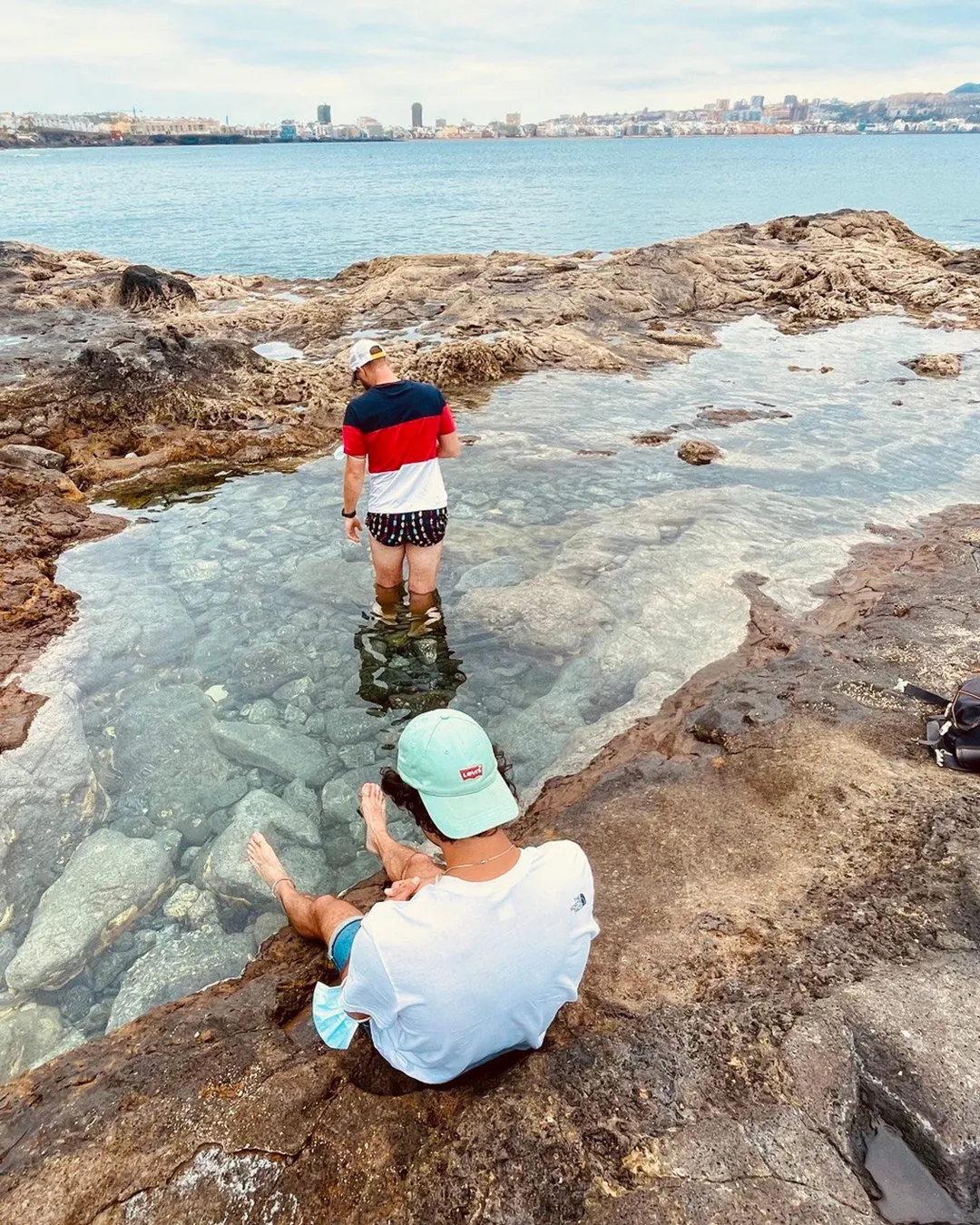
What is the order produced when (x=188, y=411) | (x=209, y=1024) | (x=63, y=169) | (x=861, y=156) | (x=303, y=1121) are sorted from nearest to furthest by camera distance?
(x=303, y=1121)
(x=209, y=1024)
(x=188, y=411)
(x=63, y=169)
(x=861, y=156)

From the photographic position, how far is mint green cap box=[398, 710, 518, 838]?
94.7 inches

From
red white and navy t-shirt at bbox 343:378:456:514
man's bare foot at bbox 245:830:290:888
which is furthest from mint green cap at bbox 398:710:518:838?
red white and navy t-shirt at bbox 343:378:456:514

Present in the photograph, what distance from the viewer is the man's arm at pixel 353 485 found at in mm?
5734

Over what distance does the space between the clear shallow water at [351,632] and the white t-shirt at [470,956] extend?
177 centimetres

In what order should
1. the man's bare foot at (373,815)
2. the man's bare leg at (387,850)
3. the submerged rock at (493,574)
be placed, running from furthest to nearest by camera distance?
the submerged rock at (493,574) < the man's bare foot at (373,815) < the man's bare leg at (387,850)

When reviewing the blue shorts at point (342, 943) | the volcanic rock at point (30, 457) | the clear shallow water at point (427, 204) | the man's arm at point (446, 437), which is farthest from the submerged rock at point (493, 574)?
the clear shallow water at point (427, 204)

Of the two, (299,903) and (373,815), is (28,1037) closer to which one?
(299,903)

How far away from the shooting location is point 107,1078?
2.98 m

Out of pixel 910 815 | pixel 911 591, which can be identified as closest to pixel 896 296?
pixel 911 591

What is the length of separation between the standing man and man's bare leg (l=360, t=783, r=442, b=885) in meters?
2.34

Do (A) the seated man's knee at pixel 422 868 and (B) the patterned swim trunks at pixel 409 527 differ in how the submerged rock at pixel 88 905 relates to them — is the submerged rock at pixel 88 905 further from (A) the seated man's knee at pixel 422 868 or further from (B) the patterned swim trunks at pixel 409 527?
(B) the patterned swim trunks at pixel 409 527

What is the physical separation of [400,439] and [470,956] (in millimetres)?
4233

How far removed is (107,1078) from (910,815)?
4.18 metres

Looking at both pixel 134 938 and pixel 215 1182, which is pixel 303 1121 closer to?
pixel 215 1182
